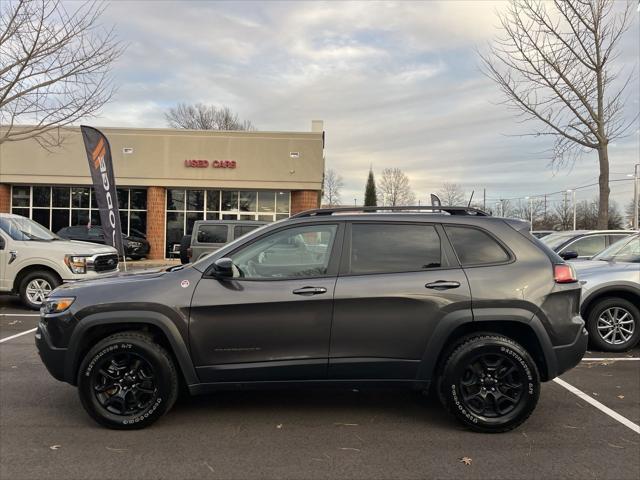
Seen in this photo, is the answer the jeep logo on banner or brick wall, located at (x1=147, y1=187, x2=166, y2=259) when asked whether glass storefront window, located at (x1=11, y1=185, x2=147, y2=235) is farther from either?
the jeep logo on banner

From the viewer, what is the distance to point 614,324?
6848mm

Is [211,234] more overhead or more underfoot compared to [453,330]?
more overhead

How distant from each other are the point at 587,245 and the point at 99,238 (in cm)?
1953

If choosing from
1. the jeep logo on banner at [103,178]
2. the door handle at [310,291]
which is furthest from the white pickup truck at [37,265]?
the door handle at [310,291]

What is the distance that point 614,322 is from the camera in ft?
22.5

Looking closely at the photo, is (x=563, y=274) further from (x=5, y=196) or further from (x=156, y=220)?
(x=5, y=196)

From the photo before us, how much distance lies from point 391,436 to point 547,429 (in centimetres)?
137

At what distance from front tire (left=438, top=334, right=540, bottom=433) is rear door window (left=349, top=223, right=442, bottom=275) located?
0.77 metres

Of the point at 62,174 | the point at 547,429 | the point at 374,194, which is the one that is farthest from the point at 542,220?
the point at 547,429

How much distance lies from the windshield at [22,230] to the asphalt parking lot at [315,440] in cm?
577

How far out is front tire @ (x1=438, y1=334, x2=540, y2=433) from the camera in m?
4.03

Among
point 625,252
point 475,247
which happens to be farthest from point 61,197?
point 475,247

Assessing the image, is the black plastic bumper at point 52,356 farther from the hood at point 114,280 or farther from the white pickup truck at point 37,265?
the white pickup truck at point 37,265

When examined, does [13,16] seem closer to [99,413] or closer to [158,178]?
[99,413]
